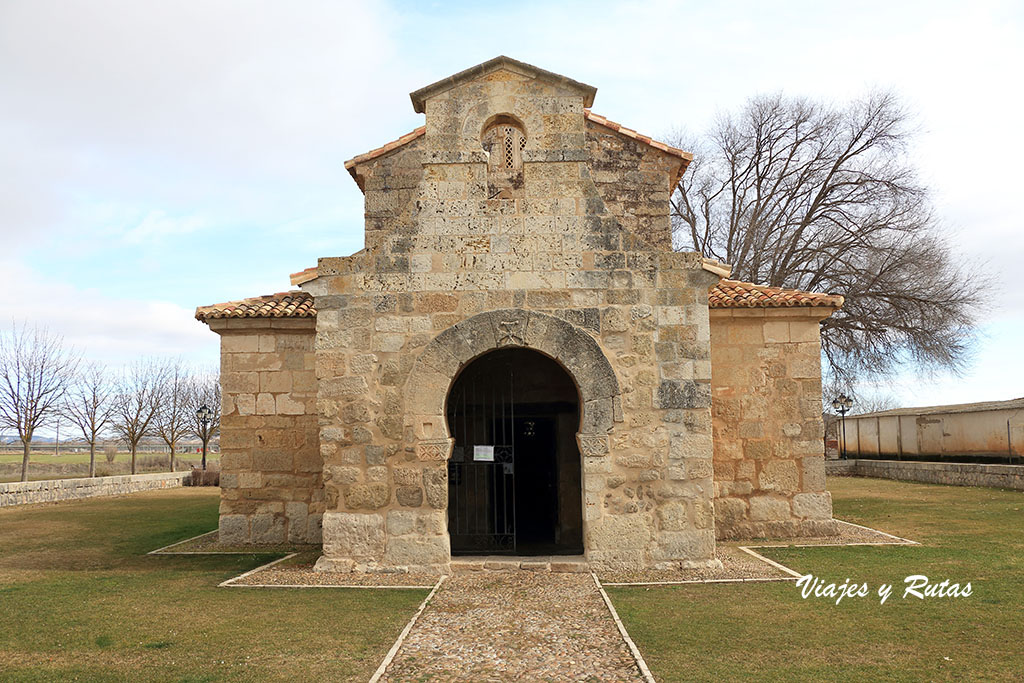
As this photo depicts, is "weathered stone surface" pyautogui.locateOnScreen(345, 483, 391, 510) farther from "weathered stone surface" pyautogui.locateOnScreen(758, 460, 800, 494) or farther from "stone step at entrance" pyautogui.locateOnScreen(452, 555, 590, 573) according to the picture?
"weathered stone surface" pyautogui.locateOnScreen(758, 460, 800, 494)

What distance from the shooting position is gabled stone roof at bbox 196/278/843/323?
450 inches

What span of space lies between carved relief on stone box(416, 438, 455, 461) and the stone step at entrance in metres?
1.38

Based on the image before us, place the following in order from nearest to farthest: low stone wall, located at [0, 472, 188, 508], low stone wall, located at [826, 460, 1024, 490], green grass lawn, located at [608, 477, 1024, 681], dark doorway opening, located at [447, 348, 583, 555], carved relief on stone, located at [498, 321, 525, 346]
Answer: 1. green grass lawn, located at [608, 477, 1024, 681]
2. carved relief on stone, located at [498, 321, 525, 346]
3. dark doorway opening, located at [447, 348, 583, 555]
4. low stone wall, located at [826, 460, 1024, 490]
5. low stone wall, located at [0, 472, 188, 508]

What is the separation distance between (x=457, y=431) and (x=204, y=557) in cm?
421

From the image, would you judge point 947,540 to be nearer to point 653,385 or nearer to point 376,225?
point 653,385

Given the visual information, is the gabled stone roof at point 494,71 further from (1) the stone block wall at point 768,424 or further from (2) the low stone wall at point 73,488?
(2) the low stone wall at point 73,488

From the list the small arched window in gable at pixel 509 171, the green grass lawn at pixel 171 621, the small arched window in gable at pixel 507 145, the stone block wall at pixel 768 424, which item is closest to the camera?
the green grass lawn at pixel 171 621

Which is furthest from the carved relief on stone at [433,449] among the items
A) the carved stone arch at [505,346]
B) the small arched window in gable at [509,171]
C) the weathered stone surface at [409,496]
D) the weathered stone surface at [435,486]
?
the small arched window in gable at [509,171]

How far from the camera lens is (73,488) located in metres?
21.2

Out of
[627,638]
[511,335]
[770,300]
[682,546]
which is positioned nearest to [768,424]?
[770,300]

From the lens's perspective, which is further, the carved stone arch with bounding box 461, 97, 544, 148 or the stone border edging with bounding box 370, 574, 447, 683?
the carved stone arch with bounding box 461, 97, 544, 148

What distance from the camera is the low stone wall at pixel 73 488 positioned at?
61.6ft

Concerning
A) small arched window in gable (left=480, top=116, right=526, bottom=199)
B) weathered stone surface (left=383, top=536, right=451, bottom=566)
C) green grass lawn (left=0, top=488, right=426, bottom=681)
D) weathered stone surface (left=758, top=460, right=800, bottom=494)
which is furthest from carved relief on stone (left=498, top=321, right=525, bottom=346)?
weathered stone surface (left=758, top=460, right=800, bottom=494)

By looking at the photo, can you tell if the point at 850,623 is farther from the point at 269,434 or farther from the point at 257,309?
the point at 257,309
